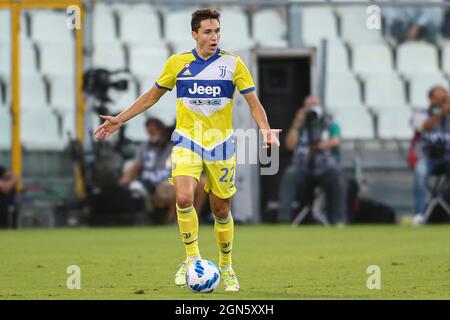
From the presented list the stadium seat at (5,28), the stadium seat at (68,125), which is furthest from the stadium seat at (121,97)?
the stadium seat at (5,28)

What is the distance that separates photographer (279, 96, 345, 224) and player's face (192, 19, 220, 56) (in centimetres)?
955

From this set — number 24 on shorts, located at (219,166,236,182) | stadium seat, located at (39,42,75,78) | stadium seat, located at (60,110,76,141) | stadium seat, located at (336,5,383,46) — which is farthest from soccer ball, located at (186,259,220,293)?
stadium seat, located at (336,5,383,46)

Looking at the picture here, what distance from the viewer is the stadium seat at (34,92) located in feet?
68.4

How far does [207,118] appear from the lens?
9883 millimetres

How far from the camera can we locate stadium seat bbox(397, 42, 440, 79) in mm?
22203

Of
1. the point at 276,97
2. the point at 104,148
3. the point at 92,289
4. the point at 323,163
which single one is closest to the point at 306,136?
the point at 323,163

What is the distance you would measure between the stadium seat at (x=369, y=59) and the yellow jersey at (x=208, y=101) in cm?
1248

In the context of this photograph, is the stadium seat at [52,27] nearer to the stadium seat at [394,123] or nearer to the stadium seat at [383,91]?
the stadium seat at [383,91]

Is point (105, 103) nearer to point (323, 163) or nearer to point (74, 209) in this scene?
point (74, 209)

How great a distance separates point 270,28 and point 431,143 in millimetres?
3415

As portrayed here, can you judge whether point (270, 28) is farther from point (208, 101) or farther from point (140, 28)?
point (208, 101)

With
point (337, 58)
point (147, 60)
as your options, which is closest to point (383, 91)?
point (337, 58)

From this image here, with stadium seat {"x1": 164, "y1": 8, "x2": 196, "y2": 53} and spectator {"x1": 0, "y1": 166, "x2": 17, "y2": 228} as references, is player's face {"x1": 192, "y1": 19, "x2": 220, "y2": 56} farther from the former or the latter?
stadium seat {"x1": 164, "y1": 8, "x2": 196, "y2": 53}
